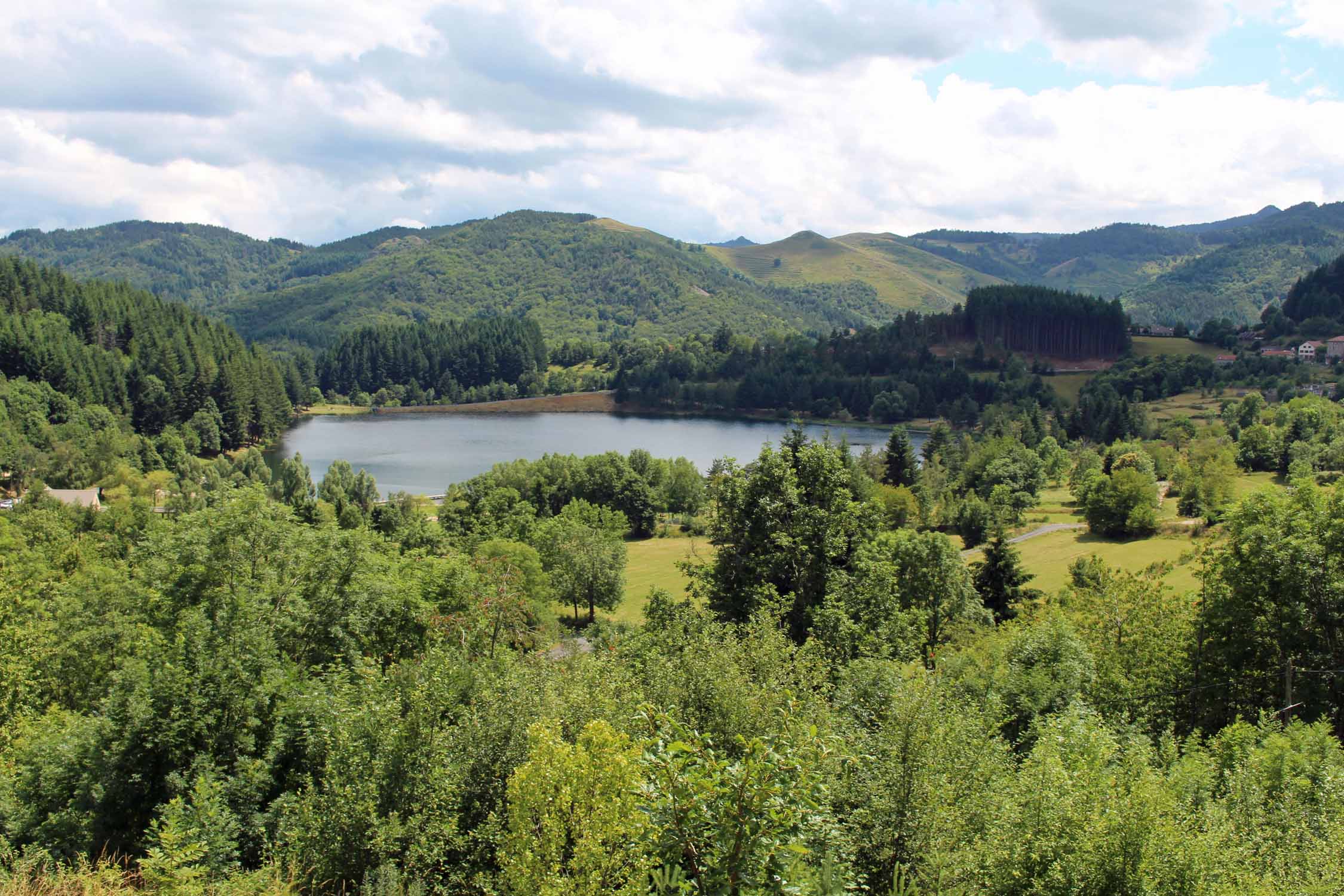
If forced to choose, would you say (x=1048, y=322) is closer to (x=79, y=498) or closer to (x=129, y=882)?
(x=79, y=498)

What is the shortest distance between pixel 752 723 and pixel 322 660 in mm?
12696

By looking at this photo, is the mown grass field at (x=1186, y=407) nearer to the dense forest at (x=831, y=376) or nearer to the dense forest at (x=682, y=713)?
the dense forest at (x=831, y=376)

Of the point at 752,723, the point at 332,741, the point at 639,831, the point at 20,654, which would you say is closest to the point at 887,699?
the point at 752,723


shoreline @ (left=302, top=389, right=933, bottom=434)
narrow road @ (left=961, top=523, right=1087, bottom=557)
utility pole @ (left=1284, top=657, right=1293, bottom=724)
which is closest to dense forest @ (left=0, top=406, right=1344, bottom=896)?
utility pole @ (left=1284, top=657, right=1293, bottom=724)

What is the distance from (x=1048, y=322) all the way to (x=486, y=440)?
10309cm

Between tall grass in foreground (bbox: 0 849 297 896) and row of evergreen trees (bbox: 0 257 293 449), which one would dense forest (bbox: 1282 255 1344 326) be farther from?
tall grass in foreground (bbox: 0 849 297 896)

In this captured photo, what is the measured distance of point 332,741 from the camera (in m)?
11.2

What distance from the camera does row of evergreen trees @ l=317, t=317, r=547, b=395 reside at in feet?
532

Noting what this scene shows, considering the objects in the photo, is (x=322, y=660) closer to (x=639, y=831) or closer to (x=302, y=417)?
(x=639, y=831)

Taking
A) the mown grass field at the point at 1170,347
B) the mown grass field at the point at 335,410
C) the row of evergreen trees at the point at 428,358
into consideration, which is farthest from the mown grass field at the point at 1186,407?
the mown grass field at the point at 335,410

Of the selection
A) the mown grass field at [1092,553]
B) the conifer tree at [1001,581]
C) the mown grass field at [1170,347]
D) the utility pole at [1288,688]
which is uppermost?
the mown grass field at [1170,347]

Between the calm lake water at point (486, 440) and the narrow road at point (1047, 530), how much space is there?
Result: 38.9 m

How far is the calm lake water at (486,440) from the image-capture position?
91.5m

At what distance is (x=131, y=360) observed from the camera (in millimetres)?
100375
